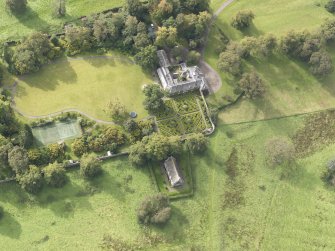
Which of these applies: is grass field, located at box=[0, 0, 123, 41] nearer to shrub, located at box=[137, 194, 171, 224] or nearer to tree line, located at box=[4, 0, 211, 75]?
tree line, located at box=[4, 0, 211, 75]

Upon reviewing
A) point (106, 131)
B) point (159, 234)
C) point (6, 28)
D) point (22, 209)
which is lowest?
point (159, 234)

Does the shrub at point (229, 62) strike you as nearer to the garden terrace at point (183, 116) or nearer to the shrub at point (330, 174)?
the garden terrace at point (183, 116)

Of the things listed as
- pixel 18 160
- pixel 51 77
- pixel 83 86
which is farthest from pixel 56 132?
pixel 51 77

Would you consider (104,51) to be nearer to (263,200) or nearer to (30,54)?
(30,54)

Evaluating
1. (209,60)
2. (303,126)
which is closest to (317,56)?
(303,126)

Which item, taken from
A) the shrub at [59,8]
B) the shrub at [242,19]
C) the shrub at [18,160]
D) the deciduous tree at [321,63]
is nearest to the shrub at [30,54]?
the shrub at [59,8]

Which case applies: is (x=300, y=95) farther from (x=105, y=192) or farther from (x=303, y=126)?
(x=105, y=192)
